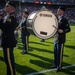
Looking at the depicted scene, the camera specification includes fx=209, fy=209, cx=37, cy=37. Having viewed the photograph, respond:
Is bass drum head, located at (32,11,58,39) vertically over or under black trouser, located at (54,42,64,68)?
over

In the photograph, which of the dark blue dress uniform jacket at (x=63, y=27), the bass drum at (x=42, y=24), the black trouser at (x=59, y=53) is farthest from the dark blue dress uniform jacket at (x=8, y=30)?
the black trouser at (x=59, y=53)

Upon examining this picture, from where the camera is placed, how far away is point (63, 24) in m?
5.92

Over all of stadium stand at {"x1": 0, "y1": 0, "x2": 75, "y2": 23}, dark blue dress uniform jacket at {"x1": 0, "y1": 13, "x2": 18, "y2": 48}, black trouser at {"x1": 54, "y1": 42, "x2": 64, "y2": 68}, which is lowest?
black trouser at {"x1": 54, "y1": 42, "x2": 64, "y2": 68}

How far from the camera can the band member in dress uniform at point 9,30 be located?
4.75 meters

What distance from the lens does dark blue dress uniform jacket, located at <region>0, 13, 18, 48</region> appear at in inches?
186

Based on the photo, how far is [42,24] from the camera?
499cm

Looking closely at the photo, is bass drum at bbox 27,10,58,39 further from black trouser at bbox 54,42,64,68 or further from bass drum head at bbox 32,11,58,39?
black trouser at bbox 54,42,64,68

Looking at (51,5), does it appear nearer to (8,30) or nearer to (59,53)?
(59,53)

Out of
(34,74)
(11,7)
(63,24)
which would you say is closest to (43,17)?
(11,7)

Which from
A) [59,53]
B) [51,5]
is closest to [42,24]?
[59,53]

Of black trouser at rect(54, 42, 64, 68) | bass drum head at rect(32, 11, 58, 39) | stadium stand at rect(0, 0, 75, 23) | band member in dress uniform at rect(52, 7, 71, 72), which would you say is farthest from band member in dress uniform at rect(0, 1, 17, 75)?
stadium stand at rect(0, 0, 75, 23)

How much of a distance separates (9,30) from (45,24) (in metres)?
0.87

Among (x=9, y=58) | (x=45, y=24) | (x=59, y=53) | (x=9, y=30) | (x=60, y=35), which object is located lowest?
(x=59, y=53)

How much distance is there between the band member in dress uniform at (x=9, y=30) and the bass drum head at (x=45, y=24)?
53 centimetres
